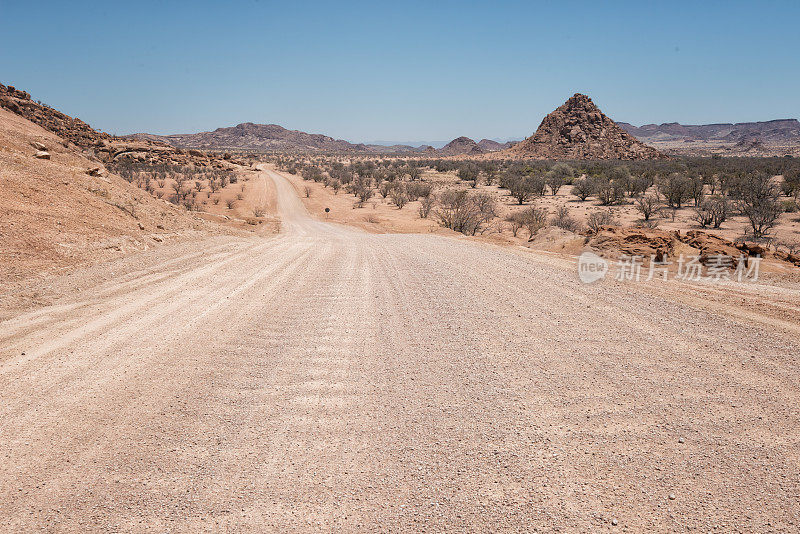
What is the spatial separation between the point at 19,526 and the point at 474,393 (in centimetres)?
380

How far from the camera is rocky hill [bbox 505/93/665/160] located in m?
81.3

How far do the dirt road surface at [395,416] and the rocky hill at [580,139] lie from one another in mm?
83471

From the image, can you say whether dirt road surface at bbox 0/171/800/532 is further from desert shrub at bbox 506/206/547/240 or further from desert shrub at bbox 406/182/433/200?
desert shrub at bbox 406/182/433/200

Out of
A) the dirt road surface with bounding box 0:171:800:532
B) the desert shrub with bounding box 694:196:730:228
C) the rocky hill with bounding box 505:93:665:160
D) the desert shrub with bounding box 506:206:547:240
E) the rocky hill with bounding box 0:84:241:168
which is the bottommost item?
the dirt road surface with bounding box 0:171:800:532

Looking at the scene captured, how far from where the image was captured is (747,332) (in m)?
6.01

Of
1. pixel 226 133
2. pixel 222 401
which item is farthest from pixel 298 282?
pixel 226 133

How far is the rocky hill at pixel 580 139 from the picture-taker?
267ft

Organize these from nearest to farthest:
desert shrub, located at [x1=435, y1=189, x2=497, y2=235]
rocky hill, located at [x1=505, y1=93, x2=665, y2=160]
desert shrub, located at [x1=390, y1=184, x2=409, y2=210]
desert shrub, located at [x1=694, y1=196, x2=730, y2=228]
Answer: desert shrub, located at [x1=435, y1=189, x2=497, y2=235] → desert shrub, located at [x1=694, y1=196, x2=730, y2=228] → desert shrub, located at [x1=390, y1=184, x2=409, y2=210] → rocky hill, located at [x1=505, y1=93, x2=665, y2=160]

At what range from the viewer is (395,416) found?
419 cm

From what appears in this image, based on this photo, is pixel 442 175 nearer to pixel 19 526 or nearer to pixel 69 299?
pixel 69 299

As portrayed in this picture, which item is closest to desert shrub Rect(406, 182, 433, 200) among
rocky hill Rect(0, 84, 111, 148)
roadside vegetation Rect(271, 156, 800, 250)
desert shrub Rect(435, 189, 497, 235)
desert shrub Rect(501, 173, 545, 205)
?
roadside vegetation Rect(271, 156, 800, 250)

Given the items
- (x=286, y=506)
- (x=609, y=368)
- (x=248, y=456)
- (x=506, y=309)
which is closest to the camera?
(x=286, y=506)

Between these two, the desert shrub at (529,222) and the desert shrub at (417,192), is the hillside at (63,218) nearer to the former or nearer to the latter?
the desert shrub at (529,222)

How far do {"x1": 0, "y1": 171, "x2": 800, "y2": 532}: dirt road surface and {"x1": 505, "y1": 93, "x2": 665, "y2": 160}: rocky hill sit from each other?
83471 millimetres
